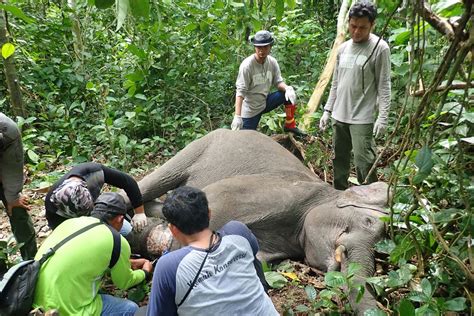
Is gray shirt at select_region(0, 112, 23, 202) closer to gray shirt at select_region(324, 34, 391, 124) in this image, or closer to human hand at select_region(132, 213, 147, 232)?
human hand at select_region(132, 213, 147, 232)

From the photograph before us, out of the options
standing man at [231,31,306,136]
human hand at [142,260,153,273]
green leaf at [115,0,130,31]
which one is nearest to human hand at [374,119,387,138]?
standing man at [231,31,306,136]

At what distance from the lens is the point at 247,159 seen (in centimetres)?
473

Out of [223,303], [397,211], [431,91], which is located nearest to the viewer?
[431,91]

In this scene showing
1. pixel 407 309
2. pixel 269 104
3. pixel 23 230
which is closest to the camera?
pixel 407 309

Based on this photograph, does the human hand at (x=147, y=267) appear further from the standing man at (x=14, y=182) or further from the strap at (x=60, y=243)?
the standing man at (x=14, y=182)

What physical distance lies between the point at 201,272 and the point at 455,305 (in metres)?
1.37

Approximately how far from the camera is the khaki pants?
187 inches

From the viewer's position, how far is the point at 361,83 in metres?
4.63

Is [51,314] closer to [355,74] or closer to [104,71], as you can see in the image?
[355,74]

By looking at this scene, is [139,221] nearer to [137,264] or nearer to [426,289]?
[137,264]

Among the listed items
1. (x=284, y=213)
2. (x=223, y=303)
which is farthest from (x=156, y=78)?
(x=223, y=303)

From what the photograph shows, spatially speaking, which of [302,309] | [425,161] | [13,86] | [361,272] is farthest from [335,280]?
[13,86]

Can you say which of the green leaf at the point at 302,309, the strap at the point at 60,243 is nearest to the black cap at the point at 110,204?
the strap at the point at 60,243

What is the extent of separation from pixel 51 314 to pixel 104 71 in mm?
6629
